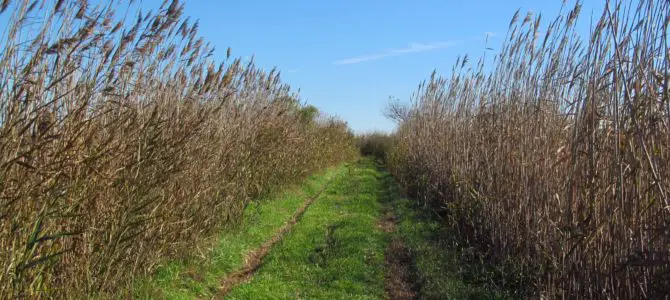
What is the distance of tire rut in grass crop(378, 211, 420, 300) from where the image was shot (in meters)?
6.29

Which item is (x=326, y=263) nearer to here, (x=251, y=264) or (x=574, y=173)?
(x=251, y=264)

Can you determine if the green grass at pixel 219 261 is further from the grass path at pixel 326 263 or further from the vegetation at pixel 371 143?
the vegetation at pixel 371 143

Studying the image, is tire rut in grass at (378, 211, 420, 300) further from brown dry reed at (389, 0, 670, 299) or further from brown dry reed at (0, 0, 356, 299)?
brown dry reed at (0, 0, 356, 299)

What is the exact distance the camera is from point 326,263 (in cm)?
743

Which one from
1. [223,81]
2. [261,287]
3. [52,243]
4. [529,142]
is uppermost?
[223,81]

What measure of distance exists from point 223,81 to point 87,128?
11.6ft

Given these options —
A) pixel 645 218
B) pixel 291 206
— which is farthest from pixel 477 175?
pixel 291 206

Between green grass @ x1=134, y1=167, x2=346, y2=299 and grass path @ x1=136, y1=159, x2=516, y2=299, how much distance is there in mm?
13

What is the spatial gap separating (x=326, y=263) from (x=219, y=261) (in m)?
1.44

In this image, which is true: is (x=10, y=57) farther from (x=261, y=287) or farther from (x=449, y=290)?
(x=449, y=290)

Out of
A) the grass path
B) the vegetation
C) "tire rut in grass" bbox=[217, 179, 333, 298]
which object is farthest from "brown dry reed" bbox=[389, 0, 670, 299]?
the vegetation

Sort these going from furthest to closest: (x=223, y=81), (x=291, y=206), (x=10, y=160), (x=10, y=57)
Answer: (x=291, y=206), (x=223, y=81), (x=10, y=57), (x=10, y=160)

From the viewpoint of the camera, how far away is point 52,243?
3812mm

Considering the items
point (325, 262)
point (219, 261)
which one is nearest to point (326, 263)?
point (325, 262)
